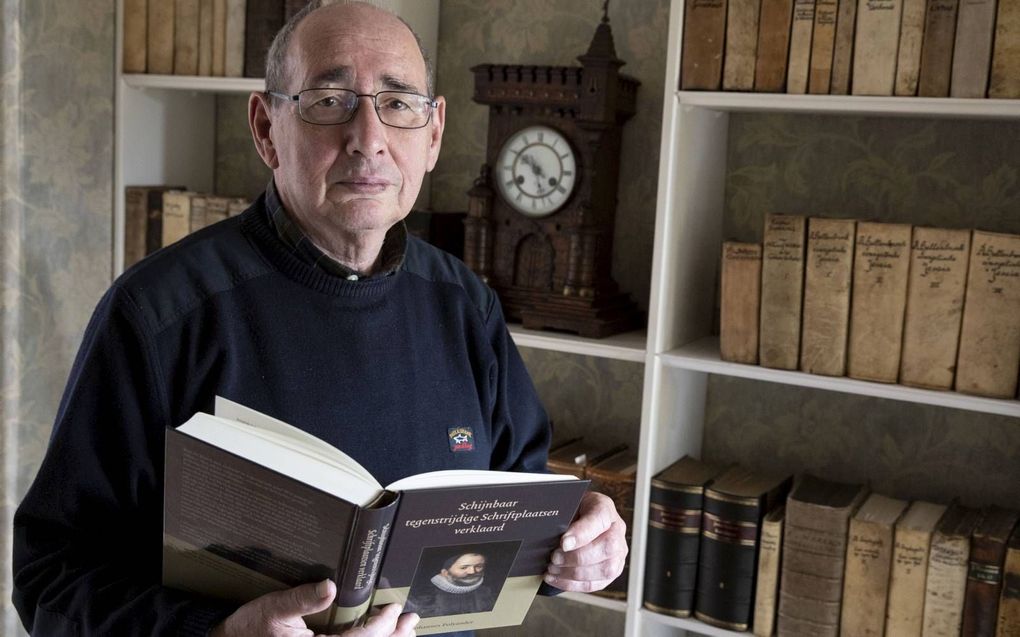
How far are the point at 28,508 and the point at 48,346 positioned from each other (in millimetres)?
1236

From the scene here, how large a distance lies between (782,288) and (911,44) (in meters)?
0.43

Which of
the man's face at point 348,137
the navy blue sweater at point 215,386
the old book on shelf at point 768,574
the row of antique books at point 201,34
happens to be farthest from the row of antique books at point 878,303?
the row of antique books at point 201,34

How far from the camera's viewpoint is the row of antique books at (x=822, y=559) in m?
1.68

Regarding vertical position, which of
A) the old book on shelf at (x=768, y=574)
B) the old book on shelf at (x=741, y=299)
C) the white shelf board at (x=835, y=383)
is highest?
the old book on shelf at (x=741, y=299)

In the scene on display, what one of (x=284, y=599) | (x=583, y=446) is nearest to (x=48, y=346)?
(x=583, y=446)

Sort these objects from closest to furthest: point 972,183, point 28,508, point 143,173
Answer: point 28,508
point 972,183
point 143,173

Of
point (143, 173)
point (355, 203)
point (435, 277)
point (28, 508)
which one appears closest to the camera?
point (28, 508)

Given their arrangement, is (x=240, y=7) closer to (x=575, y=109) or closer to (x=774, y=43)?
(x=575, y=109)

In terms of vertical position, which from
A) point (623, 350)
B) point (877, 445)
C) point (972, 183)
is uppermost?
point (972, 183)

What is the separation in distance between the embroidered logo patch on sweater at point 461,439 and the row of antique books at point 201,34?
45.3 inches

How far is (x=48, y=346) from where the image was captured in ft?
7.44

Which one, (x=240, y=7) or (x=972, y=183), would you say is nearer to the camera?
(x=972, y=183)

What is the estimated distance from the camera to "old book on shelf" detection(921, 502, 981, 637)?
5.53ft

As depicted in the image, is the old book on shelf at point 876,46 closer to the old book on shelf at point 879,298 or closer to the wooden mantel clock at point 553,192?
the old book on shelf at point 879,298
